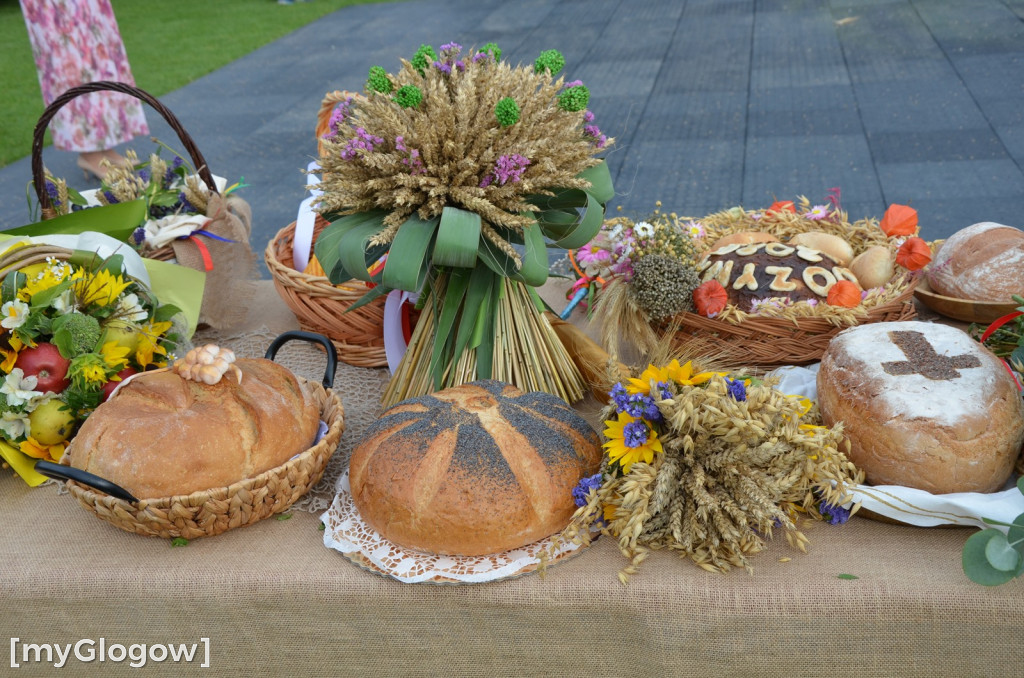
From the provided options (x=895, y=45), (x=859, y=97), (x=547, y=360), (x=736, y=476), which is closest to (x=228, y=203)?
(x=547, y=360)

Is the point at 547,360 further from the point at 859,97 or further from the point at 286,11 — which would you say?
the point at 286,11

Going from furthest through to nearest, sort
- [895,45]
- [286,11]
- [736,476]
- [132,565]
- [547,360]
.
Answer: [286,11] < [895,45] < [547,360] < [132,565] < [736,476]

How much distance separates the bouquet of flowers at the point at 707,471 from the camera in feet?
4.06

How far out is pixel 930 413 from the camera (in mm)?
1284

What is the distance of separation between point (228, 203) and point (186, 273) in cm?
35

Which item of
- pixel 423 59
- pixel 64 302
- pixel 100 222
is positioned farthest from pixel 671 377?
pixel 100 222

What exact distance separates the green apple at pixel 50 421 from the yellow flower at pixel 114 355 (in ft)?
0.38

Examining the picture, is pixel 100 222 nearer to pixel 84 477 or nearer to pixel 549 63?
pixel 84 477

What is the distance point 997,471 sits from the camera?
4.30 ft

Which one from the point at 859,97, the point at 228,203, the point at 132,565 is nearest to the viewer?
the point at 132,565

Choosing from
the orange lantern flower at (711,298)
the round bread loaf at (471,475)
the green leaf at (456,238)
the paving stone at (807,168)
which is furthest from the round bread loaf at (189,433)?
the paving stone at (807,168)

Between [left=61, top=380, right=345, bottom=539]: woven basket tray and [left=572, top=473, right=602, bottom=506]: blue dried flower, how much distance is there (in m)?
0.47

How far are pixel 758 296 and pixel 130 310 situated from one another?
136cm

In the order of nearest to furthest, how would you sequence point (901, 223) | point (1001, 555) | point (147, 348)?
point (1001, 555) < point (147, 348) < point (901, 223)
